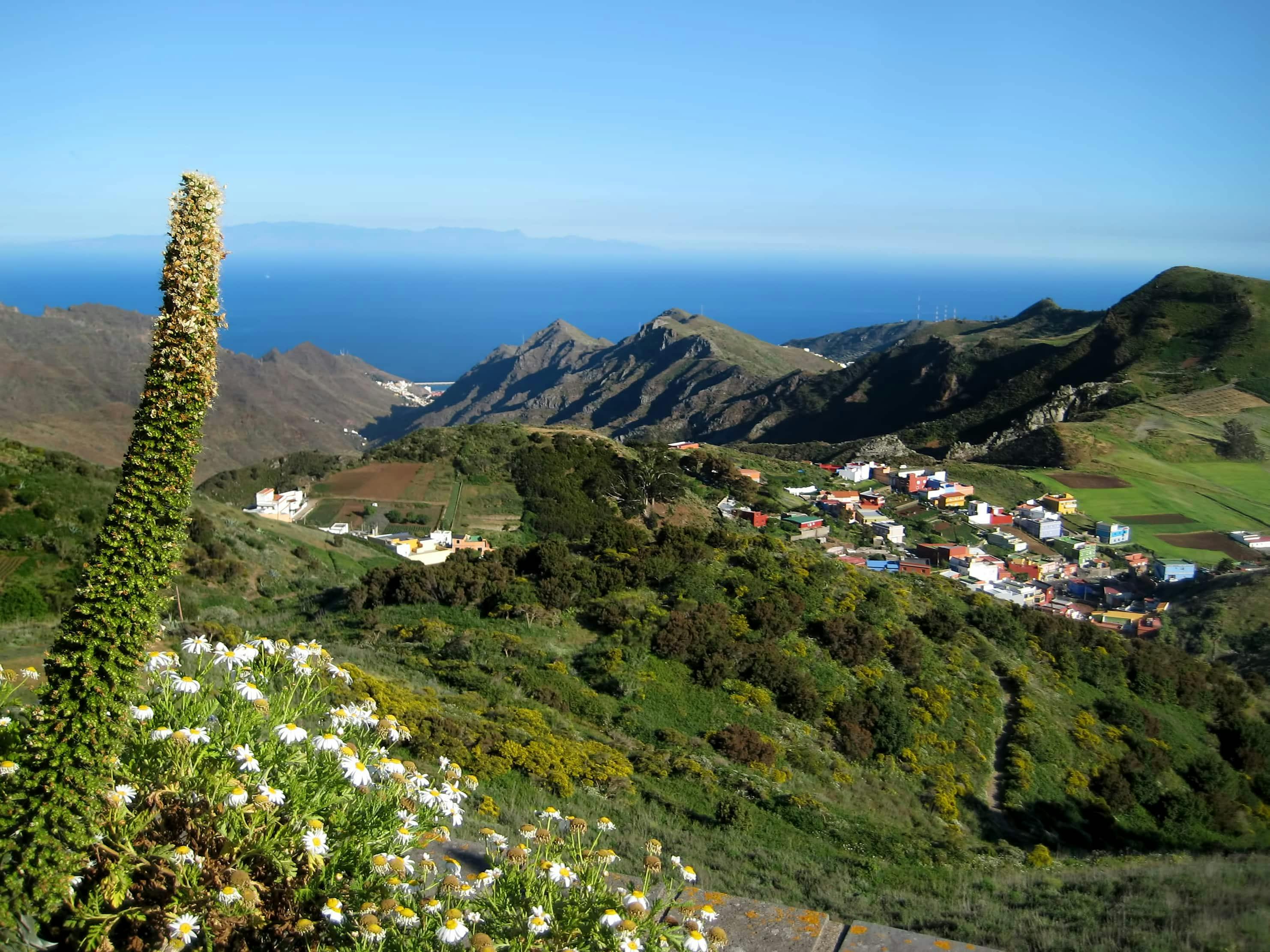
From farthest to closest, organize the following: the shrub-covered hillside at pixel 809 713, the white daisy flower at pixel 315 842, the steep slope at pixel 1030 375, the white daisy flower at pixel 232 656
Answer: the steep slope at pixel 1030 375, the shrub-covered hillside at pixel 809 713, the white daisy flower at pixel 232 656, the white daisy flower at pixel 315 842

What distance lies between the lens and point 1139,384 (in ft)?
231

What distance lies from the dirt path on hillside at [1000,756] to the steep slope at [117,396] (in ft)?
193

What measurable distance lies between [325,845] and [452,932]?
0.93m

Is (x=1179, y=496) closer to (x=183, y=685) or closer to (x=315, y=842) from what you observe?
(x=315, y=842)

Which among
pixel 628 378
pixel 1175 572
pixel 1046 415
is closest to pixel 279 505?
pixel 1175 572

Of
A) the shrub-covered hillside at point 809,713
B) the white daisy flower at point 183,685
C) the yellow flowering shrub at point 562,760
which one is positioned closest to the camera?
the white daisy flower at point 183,685

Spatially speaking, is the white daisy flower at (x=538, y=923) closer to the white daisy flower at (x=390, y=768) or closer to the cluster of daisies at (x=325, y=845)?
the cluster of daisies at (x=325, y=845)

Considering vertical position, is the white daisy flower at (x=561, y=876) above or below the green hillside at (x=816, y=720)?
above

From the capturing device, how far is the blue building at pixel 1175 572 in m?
37.9

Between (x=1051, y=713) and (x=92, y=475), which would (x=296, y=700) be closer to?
(x=1051, y=713)

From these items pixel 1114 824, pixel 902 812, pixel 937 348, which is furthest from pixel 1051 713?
pixel 937 348

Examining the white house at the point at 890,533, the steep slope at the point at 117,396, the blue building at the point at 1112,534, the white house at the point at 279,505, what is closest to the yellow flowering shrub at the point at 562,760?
the white house at the point at 279,505

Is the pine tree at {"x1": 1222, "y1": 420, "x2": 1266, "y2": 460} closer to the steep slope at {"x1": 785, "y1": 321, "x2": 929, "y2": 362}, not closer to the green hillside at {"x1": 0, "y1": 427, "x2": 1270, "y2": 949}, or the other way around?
the green hillside at {"x1": 0, "y1": 427, "x2": 1270, "y2": 949}

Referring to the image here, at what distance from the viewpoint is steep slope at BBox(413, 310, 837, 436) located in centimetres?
11844
